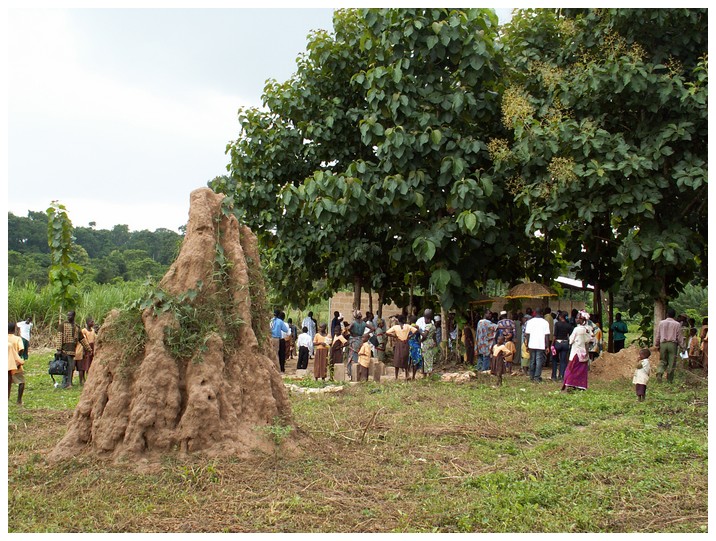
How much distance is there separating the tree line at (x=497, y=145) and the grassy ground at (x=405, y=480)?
17.1 ft

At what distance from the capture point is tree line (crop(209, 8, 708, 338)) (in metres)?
13.5

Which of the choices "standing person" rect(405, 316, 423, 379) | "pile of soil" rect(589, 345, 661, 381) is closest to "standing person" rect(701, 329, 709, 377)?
"pile of soil" rect(589, 345, 661, 381)

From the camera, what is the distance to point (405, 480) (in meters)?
6.91

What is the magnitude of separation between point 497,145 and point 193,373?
1016 centimetres

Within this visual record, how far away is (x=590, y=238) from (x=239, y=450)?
13020mm

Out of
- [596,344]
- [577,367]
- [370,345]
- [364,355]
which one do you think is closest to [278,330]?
[370,345]

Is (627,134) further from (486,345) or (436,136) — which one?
(486,345)

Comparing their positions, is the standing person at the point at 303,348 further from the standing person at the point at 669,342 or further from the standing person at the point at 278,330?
the standing person at the point at 669,342

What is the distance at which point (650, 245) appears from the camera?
44.3ft

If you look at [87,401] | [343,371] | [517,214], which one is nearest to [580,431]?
[87,401]

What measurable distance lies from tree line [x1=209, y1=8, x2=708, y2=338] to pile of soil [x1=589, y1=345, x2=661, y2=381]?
104 cm

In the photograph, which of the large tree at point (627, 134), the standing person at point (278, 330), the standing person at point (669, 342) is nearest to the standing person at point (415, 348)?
the standing person at point (278, 330)

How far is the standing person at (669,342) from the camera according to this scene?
44.1ft
